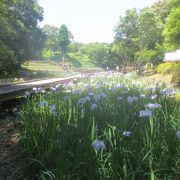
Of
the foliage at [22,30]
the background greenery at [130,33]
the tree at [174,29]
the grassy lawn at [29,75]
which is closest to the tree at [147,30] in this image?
the background greenery at [130,33]

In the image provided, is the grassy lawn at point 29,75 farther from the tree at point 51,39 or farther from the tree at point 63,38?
the tree at point 63,38

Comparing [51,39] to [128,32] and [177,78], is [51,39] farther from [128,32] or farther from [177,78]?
[177,78]

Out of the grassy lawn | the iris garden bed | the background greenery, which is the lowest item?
the grassy lawn

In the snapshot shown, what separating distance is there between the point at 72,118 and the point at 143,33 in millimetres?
26514

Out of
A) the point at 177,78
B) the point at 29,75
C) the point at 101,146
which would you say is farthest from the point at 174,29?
the point at 29,75

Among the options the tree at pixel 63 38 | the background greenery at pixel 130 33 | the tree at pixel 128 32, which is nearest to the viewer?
the background greenery at pixel 130 33

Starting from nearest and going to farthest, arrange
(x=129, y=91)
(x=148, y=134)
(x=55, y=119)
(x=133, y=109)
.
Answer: (x=148, y=134)
(x=55, y=119)
(x=133, y=109)
(x=129, y=91)

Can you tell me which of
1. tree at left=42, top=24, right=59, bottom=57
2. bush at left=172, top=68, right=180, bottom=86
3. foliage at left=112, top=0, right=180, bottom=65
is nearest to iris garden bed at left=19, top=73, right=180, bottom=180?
bush at left=172, top=68, right=180, bottom=86

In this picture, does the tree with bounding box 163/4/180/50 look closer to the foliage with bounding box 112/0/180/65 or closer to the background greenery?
the background greenery

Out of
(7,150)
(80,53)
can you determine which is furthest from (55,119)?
(80,53)

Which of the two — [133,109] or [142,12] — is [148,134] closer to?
[133,109]

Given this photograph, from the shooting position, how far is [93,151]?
2496mm

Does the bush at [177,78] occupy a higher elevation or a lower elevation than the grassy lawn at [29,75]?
higher

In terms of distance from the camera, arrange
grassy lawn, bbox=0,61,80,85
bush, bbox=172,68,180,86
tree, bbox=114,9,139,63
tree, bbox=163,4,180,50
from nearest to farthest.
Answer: bush, bbox=172,68,180,86, tree, bbox=163,4,180,50, grassy lawn, bbox=0,61,80,85, tree, bbox=114,9,139,63
